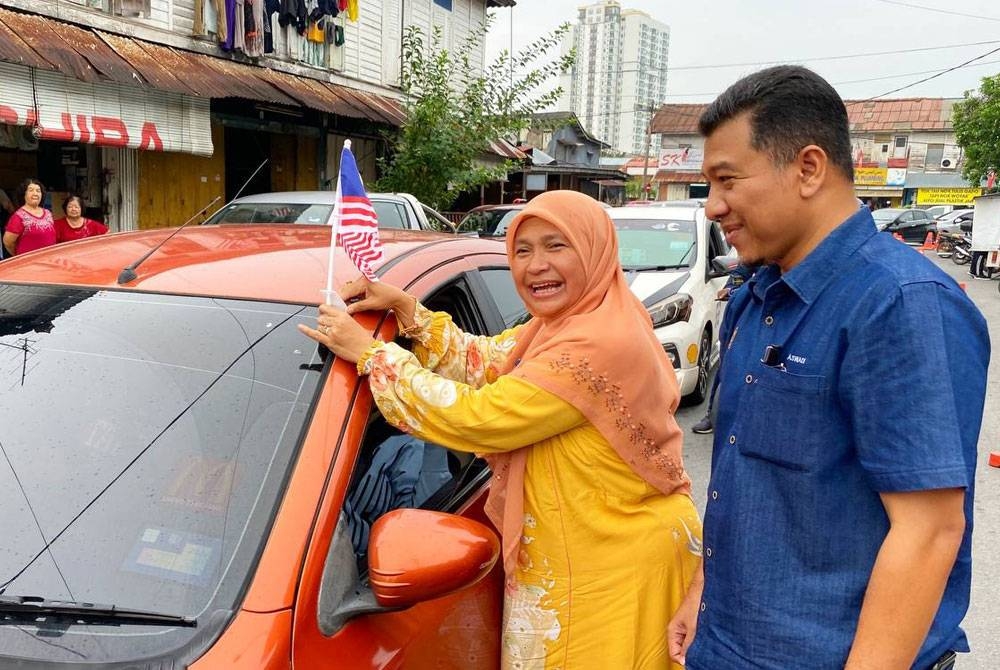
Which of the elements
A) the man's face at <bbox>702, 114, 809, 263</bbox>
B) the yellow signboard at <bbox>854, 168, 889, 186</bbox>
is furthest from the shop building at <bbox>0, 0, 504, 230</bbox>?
the yellow signboard at <bbox>854, 168, 889, 186</bbox>

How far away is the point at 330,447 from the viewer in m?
1.51

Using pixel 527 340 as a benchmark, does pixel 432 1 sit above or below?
above

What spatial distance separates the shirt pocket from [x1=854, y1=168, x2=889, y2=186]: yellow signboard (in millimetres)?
47660

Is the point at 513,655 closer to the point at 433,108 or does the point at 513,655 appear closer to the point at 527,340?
the point at 527,340

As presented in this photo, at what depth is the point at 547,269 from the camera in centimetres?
181

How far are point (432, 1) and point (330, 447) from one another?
683 inches

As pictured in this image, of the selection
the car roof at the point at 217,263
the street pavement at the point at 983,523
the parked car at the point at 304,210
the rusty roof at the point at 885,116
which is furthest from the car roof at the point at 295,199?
the rusty roof at the point at 885,116

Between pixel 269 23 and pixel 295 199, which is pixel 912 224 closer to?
pixel 269 23

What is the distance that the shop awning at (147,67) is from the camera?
8.16 m

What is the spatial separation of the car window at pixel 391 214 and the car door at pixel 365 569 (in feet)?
19.8

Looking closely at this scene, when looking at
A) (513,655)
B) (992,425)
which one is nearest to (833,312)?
(513,655)

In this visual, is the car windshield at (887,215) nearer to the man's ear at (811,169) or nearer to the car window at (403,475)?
the car window at (403,475)

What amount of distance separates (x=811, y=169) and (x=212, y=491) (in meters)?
1.23

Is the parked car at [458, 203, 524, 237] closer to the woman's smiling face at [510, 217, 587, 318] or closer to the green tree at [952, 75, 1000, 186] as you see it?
the woman's smiling face at [510, 217, 587, 318]
